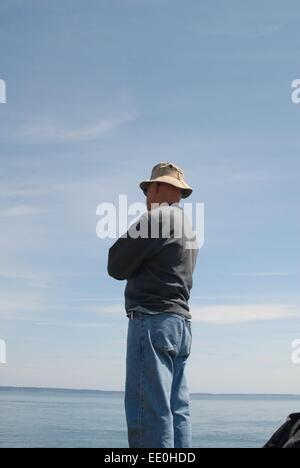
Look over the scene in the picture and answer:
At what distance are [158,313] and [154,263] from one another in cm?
42

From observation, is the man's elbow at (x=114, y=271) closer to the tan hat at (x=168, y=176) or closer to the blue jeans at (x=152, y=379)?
the blue jeans at (x=152, y=379)

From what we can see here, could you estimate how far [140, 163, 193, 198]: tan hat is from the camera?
568 centimetres

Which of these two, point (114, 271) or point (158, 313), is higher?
point (114, 271)

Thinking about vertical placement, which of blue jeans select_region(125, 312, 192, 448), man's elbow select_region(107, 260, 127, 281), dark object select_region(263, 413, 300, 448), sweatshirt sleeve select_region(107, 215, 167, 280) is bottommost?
dark object select_region(263, 413, 300, 448)

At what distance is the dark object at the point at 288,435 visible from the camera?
501cm

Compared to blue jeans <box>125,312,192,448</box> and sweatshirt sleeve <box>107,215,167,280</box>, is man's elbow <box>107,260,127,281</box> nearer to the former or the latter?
sweatshirt sleeve <box>107,215,167,280</box>

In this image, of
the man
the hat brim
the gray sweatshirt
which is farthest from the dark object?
the hat brim

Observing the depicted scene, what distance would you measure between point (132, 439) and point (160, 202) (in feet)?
6.51

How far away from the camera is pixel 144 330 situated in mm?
5152

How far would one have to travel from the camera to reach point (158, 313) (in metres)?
5.24

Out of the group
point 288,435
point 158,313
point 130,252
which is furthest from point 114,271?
point 288,435

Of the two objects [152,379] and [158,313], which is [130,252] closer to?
[158,313]

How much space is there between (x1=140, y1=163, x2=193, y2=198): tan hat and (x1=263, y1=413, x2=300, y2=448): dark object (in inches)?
84.4
